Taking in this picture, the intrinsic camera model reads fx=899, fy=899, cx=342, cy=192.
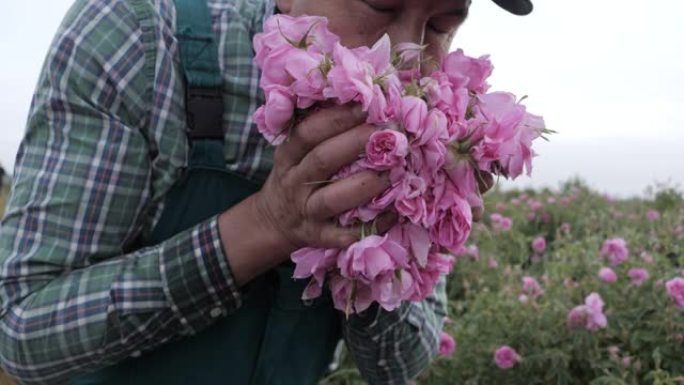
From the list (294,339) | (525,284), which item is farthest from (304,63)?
(525,284)

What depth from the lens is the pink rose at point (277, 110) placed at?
3.60 feet

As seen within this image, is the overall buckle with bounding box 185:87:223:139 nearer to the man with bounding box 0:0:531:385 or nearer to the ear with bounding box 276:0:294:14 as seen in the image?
the man with bounding box 0:0:531:385

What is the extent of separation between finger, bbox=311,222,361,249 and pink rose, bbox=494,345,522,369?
1965 millimetres

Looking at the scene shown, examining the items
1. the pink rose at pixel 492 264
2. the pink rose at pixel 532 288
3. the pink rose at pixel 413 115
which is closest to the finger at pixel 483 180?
the pink rose at pixel 413 115

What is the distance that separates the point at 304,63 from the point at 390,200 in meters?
0.20

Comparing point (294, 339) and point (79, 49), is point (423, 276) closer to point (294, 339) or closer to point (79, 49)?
point (294, 339)

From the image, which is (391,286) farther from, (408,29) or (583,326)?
(583,326)

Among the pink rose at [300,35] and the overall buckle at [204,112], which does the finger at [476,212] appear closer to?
the pink rose at [300,35]

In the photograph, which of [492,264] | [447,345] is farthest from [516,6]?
[492,264]

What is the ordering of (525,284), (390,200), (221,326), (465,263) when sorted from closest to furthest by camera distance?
(390,200), (221,326), (525,284), (465,263)

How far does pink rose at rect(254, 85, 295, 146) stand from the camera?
1.10 m

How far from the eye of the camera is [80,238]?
1281 millimetres

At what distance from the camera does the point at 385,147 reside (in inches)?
41.4

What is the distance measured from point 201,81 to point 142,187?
0.59 ft
